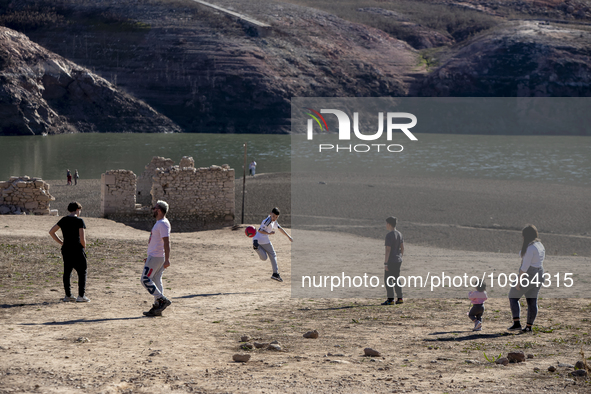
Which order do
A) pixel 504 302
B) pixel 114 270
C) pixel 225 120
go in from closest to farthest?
1. pixel 504 302
2. pixel 114 270
3. pixel 225 120

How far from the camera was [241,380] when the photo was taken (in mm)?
6934

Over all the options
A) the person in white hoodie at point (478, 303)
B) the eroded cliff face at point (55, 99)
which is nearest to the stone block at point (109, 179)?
the person in white hoodie at point (478, 303)

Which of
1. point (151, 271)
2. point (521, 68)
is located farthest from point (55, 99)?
point (151, 271)

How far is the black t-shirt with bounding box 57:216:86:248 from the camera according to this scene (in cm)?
1038

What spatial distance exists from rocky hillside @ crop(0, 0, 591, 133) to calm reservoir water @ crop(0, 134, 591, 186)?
16098mm

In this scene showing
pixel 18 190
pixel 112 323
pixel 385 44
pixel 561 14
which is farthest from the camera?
pixel 561 14

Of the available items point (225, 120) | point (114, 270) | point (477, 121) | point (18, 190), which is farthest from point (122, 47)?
point (114, 270)

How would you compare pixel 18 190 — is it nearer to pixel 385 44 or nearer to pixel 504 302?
pixel 504 302

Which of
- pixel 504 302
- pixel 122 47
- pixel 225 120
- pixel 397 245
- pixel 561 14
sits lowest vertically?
pixel 504 302

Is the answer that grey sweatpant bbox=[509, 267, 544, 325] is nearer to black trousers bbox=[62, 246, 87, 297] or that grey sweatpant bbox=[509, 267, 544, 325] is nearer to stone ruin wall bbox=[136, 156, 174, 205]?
black trousers bbox=[62, 246, 87, 297]

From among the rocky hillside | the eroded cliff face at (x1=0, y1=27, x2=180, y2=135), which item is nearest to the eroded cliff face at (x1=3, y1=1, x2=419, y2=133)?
the rocky hillside

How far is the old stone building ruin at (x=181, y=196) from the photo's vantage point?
24.3 meters

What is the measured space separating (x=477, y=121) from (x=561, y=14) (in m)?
53.0

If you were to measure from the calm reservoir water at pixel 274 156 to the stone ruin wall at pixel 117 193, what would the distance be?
2571 centimetres
